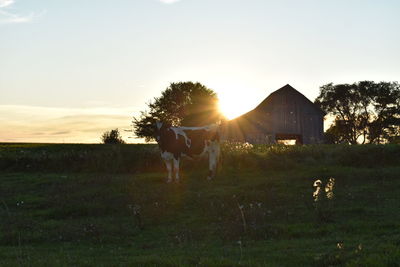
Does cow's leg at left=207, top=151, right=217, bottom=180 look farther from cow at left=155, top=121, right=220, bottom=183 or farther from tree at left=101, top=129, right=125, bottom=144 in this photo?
tree at left=101, top=129, right=125, bottom=144

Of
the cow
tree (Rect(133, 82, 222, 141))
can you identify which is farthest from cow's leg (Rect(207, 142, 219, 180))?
tree (Rect(133, 82, 222, 141))

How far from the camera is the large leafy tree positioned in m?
87.9

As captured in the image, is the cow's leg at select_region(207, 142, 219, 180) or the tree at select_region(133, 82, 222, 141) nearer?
the cow's leg at select_region(207, 142, 219, 180)

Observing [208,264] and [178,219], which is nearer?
[208,264]

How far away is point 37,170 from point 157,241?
61.8ft

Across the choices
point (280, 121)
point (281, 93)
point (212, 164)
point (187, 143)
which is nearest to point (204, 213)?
point (212, 164)

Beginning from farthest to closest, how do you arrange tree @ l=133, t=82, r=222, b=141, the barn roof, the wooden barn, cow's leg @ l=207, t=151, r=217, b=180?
tree @ l=133, t=82, r=222, b=141
the barn roof
the wooden barn
cow's leg @ l=207, t=151, r=217, b=180

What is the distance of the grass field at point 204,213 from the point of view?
10102 millimetres

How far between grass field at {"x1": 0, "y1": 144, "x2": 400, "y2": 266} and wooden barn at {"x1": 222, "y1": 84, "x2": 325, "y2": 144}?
3566 centimetres

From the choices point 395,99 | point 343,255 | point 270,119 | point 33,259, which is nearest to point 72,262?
point 33,259

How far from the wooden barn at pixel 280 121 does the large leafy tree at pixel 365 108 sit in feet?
80.5

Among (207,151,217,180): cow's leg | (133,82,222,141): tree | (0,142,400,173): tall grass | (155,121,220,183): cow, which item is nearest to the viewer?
(155,121,220,183): cow

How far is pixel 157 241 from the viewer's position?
12.4 m

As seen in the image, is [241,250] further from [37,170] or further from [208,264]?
[37,170]
